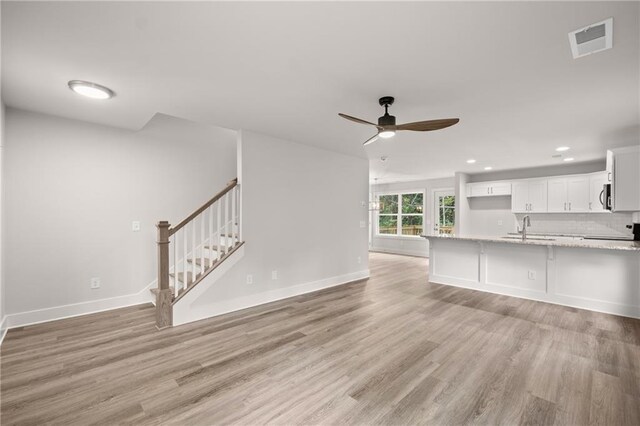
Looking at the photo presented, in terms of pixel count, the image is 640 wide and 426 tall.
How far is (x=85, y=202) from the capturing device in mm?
3760

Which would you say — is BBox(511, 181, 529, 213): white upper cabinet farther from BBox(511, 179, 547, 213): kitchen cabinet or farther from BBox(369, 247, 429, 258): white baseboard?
BBox(369, 247, 429, 258): white baseboard

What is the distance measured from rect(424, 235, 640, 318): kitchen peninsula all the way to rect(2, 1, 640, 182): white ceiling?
1.71 meters

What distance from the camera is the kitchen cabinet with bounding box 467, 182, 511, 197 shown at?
7078mm

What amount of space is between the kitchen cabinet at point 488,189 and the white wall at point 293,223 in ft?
11.3

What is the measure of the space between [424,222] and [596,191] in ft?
13.4

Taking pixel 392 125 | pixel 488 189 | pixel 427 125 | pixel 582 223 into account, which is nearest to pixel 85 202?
pixel 392 125

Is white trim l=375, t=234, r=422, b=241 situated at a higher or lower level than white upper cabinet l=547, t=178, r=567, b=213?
lower

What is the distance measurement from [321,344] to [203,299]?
1697mm

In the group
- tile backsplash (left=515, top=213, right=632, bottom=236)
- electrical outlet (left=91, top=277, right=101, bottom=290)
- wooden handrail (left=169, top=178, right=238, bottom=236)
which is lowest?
electrical outlet (left=91, top=277, right=101, bottom=290)

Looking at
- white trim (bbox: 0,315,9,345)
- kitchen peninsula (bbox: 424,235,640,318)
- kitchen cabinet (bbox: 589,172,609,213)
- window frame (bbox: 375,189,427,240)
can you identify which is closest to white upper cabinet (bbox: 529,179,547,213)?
kitchen cabinet (bbox: 589,172,609,213)

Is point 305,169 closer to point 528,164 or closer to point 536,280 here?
point 536,280

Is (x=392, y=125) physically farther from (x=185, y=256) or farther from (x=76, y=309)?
(x=76, y=309)

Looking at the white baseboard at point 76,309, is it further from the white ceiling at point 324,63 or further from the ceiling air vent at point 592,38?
the ceiling air vent at point 592,38

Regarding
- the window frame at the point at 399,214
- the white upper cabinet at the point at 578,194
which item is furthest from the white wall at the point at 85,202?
the white upper cabinet at the point at 578,194
